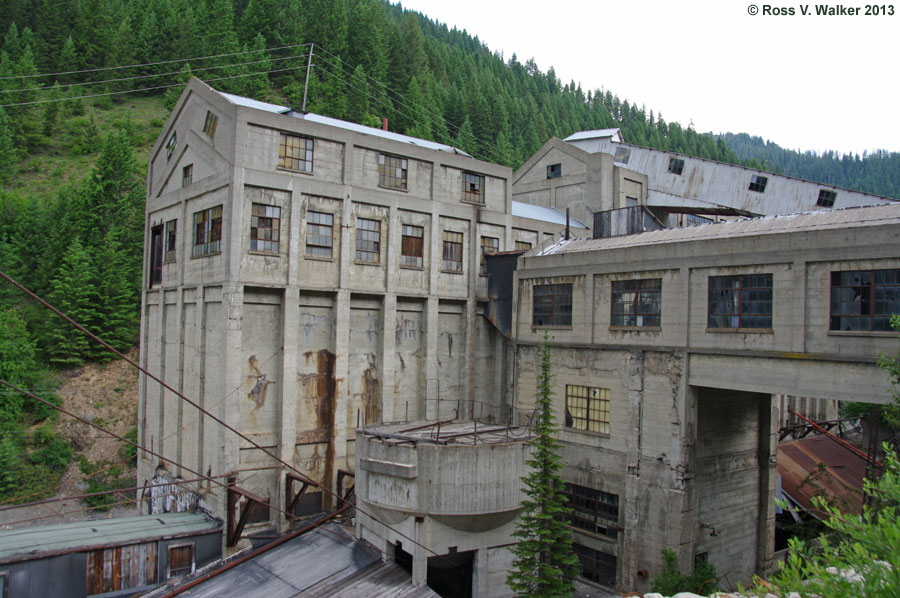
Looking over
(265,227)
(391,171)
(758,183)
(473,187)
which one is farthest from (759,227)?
(758,183)

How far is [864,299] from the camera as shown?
16422 mm

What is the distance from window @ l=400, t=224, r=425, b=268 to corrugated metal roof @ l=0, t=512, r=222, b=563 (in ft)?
38.3

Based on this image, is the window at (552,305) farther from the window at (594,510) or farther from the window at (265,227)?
the window at (265,227)

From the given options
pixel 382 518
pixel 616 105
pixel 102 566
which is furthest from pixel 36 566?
pixel 616 105

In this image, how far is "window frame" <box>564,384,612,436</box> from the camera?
22047 mm

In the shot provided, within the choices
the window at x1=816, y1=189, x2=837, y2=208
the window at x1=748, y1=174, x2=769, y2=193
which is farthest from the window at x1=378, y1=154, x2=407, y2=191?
the window at x1=816, y1=189, x2=837, y2=208

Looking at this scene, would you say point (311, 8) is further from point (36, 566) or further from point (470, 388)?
point (36, 566)

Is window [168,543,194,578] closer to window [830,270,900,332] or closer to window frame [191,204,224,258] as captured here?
window frame [191,204,224,258]

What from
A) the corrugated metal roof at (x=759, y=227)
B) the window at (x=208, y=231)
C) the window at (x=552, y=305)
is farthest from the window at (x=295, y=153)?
the window at (x=552, y=305)

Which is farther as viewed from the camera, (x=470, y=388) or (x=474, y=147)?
(x=474, y=147)

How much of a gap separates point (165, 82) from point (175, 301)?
67233 millimetres

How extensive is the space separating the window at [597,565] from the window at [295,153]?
55.4 ft

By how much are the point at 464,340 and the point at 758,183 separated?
2585 cm

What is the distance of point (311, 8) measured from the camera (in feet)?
315
